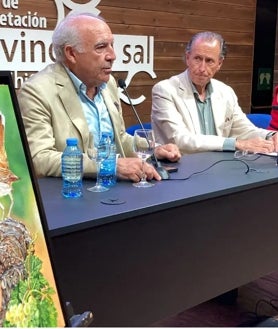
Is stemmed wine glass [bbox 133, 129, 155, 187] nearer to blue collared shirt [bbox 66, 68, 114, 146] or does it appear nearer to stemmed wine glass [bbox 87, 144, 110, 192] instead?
stemmed wine glass [bbox 87, 144, 110, 192]

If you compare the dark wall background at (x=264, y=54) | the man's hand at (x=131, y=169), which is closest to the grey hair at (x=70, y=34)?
the man's hand at (x=131, y=169)

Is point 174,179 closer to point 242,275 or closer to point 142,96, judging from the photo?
point 242,275

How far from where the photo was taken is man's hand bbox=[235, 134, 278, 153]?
7.61ft

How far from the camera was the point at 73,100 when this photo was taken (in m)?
2.00

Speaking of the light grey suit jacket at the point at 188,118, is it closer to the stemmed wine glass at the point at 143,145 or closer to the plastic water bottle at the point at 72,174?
the stemmed wine glass at the point at 143,145

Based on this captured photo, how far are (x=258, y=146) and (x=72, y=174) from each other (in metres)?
1.06

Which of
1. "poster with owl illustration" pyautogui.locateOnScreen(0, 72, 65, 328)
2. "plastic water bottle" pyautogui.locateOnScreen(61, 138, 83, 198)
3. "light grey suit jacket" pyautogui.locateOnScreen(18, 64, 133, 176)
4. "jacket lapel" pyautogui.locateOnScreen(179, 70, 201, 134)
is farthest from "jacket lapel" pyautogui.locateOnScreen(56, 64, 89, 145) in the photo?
"poster with owl illustration" pyautogui.locateOnScreen(0, 72, 65, 328)

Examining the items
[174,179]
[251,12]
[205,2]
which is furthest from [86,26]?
[251,12]

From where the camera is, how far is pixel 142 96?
4.03m

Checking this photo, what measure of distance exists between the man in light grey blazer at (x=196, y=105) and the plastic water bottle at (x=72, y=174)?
97cm

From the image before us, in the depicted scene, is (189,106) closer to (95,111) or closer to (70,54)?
(95,111)

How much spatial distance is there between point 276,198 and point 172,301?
0.63 meters

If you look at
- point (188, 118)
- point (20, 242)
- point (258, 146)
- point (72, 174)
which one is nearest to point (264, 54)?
point (188, 118)

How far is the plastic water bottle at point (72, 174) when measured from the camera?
1579 millimetres
